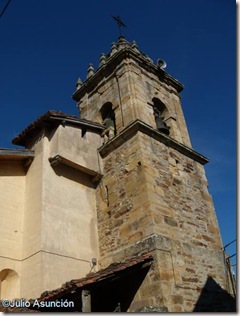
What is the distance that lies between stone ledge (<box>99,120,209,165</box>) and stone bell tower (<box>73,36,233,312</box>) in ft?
0.09

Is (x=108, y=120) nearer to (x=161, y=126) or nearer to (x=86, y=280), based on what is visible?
(x=161, y=126)

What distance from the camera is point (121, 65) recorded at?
35.3 ft

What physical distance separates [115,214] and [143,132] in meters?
2.25

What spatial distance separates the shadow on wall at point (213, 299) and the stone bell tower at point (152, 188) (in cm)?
6

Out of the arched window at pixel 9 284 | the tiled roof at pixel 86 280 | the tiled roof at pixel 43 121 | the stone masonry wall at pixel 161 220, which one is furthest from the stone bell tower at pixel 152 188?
the arched window at pixel 9 284

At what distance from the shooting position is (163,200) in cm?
826

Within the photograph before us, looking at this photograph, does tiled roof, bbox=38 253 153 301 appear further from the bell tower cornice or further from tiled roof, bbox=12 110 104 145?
the bell tower cornice

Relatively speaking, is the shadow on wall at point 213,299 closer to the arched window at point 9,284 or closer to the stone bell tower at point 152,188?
the stone bell tower at point 152,188

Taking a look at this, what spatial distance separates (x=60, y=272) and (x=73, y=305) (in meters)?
1.22

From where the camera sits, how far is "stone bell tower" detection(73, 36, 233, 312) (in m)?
7.25

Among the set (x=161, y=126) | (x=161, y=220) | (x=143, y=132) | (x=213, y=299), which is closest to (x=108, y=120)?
(x=161, y=126)

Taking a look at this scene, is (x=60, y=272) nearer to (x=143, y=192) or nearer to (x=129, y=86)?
(x=143, y=192)

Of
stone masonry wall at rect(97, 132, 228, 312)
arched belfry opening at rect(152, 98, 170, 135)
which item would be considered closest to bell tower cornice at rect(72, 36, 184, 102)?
arched belfry opening at rect(152, 98, 170, 135)

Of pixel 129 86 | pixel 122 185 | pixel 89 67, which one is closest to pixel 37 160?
pixel 122 185
